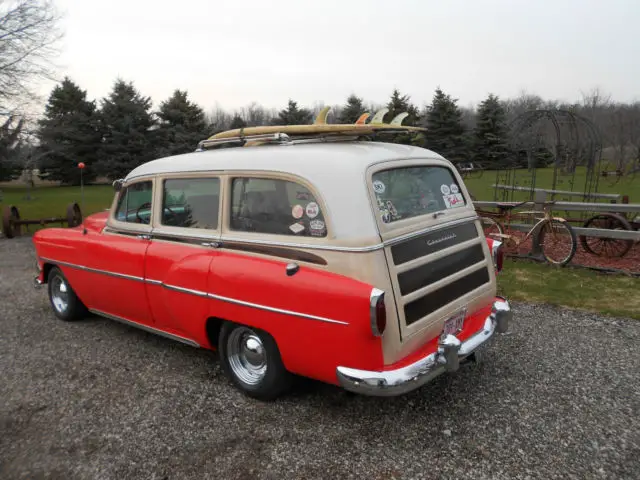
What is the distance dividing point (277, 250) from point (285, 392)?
109 cm

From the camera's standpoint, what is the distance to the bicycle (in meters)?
6.96

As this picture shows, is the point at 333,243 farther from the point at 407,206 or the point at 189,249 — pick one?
the point at 189,249

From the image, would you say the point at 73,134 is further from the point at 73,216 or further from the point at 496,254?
the point at 496,254

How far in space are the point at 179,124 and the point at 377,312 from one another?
105ft

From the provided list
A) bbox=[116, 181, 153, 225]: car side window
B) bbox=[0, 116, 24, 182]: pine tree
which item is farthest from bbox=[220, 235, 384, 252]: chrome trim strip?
bbox=[0, 116, 24, 182]: pine tree

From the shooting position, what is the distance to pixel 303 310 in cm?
284

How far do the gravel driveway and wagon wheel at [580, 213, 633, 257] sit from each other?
3.50 metres

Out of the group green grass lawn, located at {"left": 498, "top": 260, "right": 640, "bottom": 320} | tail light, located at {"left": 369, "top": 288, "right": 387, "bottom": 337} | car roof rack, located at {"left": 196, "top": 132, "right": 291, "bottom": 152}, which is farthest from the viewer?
green grass lawn, located at {"left": 498, "top": 260, "right": 640, "bottom": 320}

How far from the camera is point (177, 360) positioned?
421cm

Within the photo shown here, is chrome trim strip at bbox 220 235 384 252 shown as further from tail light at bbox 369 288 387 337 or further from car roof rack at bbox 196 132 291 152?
car roof rack at bbox 196 132 291 152

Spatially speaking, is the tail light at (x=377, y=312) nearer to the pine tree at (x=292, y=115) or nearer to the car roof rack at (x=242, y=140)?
the car roof rack at (x=242, y=140)

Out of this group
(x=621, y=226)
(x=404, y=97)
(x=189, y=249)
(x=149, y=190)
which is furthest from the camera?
(x=404, y=97)

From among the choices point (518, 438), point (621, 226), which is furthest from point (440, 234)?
point (621, 226)

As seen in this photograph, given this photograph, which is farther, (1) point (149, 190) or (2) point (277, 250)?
(1) point (149, 190)
